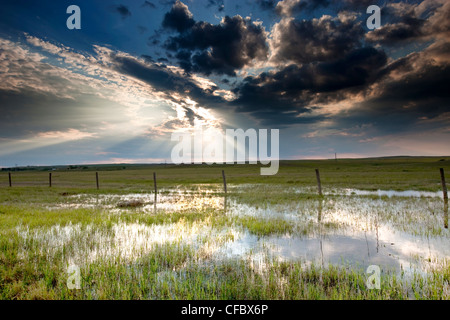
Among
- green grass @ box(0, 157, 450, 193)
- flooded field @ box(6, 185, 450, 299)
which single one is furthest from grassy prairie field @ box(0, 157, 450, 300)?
green grass @ box(0, 157, 450, 193)

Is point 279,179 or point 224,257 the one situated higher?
point 224,257

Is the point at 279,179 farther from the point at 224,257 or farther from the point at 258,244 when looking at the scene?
the point at 224,257

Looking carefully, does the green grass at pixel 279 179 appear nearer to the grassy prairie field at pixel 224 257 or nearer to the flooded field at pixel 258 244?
the flooded field at pixel 258 244

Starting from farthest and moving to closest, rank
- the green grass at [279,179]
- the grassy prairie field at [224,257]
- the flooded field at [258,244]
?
1. the green grass at [279,179]
2. the flooded field at [258,244]
3. the grassy prairie field at [224,257]

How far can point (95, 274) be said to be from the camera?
514 centimetres

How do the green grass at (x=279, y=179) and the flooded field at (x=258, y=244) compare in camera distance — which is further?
the green grass at (x=279, y=179)

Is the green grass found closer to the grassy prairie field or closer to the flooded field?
the flooded field

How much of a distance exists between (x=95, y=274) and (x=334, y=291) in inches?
212

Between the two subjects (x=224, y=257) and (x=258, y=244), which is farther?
(x=258, y=244)

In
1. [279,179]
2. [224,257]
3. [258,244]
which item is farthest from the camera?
[279,179]

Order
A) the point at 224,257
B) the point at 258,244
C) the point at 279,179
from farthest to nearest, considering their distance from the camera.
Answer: the point at 279,179 < the point at 258,244 < the point at 224,257

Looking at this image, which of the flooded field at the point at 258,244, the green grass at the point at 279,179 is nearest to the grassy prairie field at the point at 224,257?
the flooded field at the point at 258,244

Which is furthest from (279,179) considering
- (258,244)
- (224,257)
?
(224,257)
